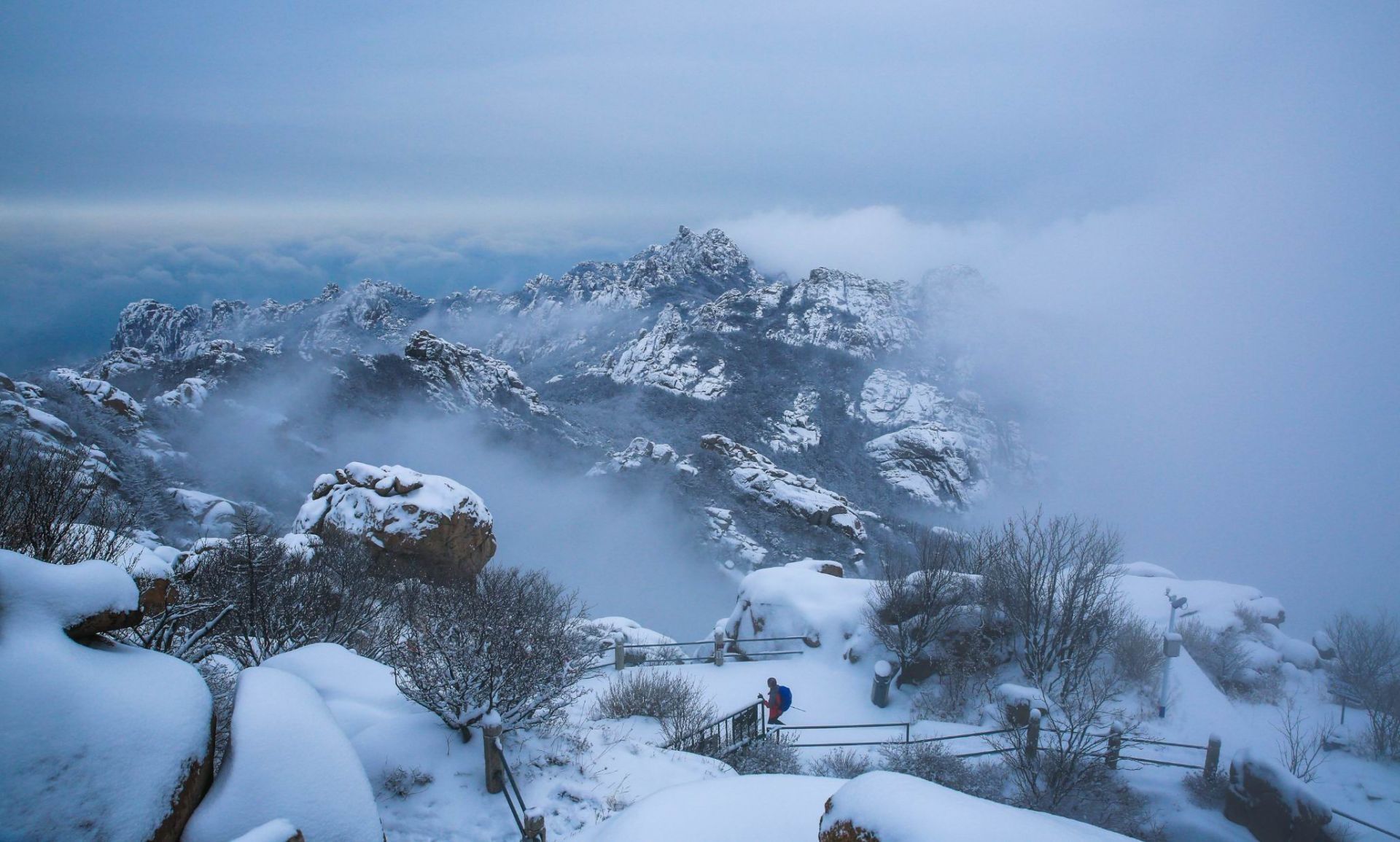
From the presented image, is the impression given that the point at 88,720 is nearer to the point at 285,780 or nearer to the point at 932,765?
the point at 285,780

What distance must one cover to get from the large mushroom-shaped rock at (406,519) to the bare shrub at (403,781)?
13.6 m

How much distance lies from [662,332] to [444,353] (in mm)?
51726

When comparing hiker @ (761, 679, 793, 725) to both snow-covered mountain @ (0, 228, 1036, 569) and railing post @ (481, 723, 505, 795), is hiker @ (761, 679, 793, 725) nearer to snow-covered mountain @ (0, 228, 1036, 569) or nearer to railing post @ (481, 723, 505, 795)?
railing post @ (481, 723, 505, 795)

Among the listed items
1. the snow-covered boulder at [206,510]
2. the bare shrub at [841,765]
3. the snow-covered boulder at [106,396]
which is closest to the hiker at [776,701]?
the bare shrub at [841,765]

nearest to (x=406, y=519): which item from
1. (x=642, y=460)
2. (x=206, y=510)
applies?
(x=206, y=510)

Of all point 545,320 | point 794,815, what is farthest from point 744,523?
point 545,320

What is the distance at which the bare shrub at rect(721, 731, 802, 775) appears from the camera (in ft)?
35.6

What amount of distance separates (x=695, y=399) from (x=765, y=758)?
8580cm

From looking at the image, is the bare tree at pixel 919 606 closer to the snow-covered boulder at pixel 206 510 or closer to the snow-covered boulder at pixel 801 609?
the snow-covered boulder at pixel 801 609

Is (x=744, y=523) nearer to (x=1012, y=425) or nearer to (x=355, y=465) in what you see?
(x=355, y=465)

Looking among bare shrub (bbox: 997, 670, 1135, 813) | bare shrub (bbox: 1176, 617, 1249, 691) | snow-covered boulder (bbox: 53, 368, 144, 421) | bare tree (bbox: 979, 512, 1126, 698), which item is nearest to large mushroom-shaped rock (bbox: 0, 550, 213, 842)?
bare shrub (bbox: 997, 670, 1135, 813)

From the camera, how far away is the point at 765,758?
36.3ft

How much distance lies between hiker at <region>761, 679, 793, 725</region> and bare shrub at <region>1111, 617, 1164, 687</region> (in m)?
9.71

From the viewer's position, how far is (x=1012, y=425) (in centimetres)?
10969
